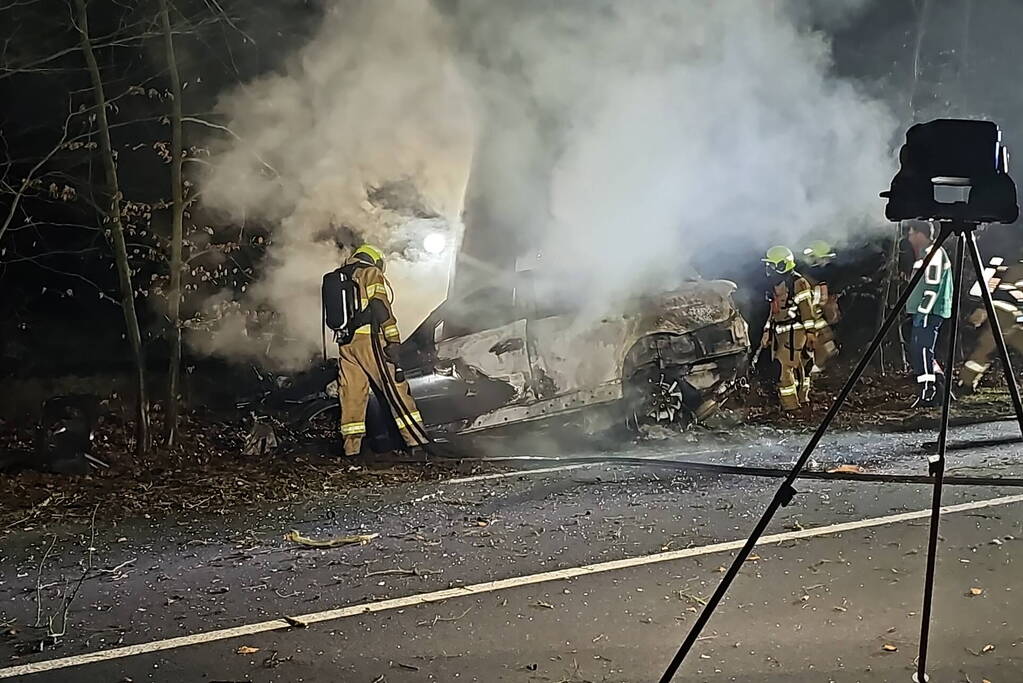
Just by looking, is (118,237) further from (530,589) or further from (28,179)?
(530,589)

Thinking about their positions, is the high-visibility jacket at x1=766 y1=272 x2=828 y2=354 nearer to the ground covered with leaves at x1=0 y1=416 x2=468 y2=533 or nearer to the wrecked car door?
the wrecked car door

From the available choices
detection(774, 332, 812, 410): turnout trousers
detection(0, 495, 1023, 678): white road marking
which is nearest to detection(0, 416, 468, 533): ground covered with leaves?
detection(0, 495, 1023, 678): white road marking

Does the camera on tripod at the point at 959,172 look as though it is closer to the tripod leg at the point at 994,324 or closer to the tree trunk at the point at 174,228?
the tripod leg at the point at 994,324

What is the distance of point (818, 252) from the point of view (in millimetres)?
6562

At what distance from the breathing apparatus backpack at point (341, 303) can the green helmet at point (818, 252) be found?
3.19m

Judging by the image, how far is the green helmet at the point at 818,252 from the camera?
21.4 ft

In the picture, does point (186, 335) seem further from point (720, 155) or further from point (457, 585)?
point (720, 155)

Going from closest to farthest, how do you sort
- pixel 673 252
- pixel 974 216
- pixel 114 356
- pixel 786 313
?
1. pixel 974 216
2. pixel 114 356
3. pixel 673 252
4. pixel 786 313

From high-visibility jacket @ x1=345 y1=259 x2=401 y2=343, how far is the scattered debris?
1504 millimetres

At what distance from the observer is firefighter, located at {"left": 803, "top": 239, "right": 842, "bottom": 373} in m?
6.55

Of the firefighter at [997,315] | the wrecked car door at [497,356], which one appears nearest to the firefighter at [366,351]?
the wrecked car door at [497,356]

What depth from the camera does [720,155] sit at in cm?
617

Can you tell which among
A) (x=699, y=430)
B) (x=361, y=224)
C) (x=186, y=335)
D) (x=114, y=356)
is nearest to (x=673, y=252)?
(x=699, y=430)

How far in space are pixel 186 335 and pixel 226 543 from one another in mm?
1464
